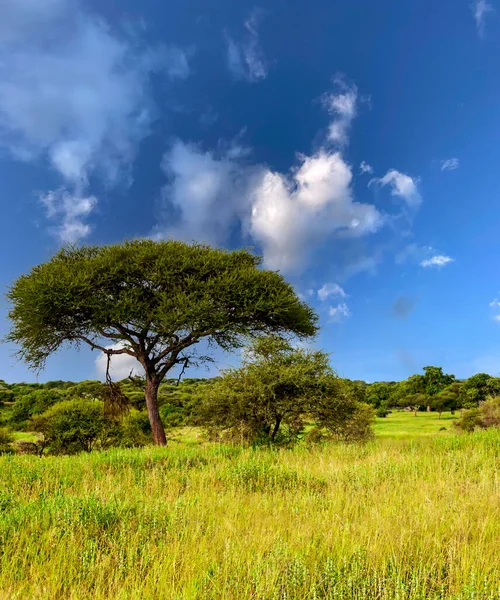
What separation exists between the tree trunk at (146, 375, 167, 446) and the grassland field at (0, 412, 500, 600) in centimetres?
1556

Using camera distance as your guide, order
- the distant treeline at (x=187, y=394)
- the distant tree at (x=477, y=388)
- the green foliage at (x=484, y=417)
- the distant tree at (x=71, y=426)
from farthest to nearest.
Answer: the distant tree at (x=477, y=388) → the distant treeline at (x=187, y=394) → the green foliage at (x=484, y=417) → the distant tree at (x=71, y=426)

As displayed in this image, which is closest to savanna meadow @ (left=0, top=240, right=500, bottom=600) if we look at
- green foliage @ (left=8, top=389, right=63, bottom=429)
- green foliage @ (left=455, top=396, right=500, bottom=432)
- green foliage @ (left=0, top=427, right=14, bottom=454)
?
green foliage @ (left=0, top=427, right=14, bottom=454)

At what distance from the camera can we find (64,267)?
2402 centimetres

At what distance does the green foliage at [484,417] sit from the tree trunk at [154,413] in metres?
31.7

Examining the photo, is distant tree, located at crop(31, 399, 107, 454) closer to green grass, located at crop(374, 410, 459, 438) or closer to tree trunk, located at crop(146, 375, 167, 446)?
tree trunk, located at crop(146, 375, 167, 446)

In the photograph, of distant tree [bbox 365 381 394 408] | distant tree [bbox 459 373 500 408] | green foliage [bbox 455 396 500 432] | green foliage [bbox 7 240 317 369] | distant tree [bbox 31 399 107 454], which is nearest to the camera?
green foliage [bbox 7 240 317 369]

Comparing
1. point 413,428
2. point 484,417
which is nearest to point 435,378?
point 413,428

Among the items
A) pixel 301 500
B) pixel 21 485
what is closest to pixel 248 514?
pixel 301 500

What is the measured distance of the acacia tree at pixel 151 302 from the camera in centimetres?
2311

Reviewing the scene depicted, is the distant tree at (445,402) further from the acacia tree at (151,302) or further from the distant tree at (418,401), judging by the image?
the acacia tree at (151,302)

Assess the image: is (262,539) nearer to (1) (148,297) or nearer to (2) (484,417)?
(1) (148,297)

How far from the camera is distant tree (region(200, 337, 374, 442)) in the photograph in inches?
772

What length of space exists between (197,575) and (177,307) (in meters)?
19.5

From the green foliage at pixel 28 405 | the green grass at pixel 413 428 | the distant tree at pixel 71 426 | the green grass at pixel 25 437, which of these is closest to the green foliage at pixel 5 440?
the distant tree at pixel 71 426
